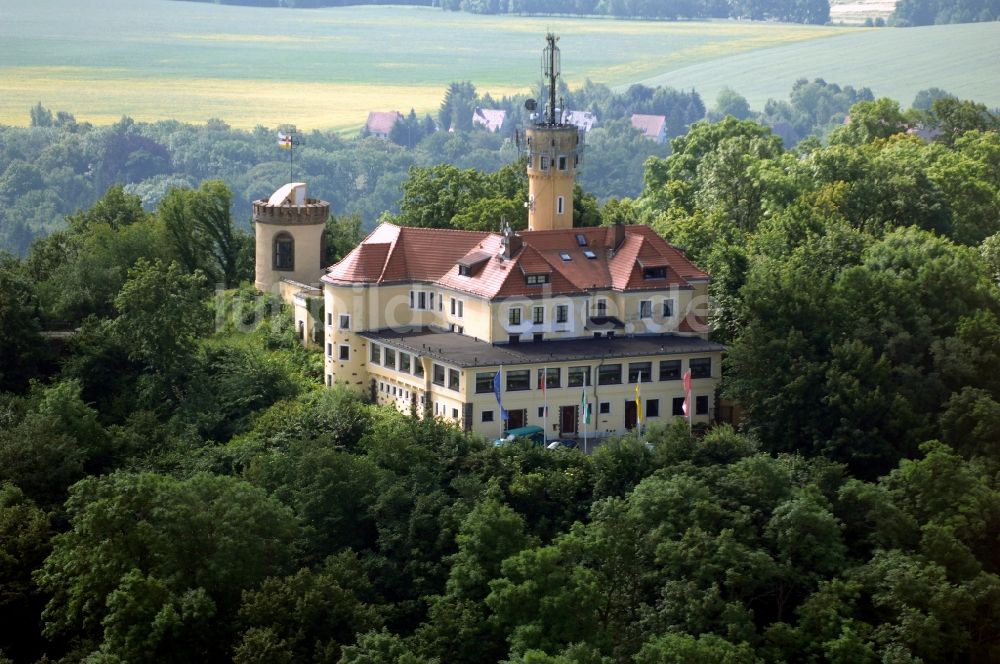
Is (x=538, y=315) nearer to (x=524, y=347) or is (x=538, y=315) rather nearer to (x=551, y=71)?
(x=524, y=347)

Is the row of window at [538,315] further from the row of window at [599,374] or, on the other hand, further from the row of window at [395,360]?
the row of window at [395,360]

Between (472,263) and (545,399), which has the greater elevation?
(472,263)

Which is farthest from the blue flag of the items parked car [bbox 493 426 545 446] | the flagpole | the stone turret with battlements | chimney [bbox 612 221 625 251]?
the stone turret with battlements

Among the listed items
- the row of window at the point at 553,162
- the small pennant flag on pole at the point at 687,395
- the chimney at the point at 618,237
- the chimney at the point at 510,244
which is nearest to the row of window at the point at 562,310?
the chimney at the point at 510,244

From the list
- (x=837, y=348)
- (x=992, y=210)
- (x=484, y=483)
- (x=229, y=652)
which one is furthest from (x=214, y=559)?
(x=992, y=210)

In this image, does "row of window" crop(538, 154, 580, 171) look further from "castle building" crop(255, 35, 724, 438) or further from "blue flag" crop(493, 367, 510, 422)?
"blue flag" crop(493, 367, 510, 422)

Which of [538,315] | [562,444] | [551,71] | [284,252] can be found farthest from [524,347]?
[284,252]
